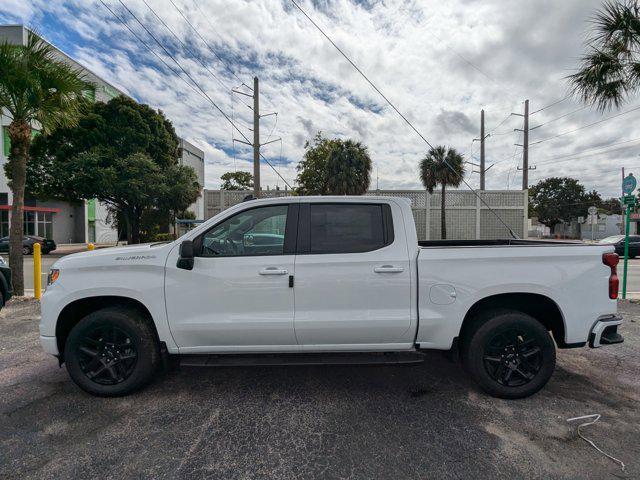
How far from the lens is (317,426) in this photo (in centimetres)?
270

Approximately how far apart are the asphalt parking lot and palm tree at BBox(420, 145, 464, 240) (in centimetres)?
2254

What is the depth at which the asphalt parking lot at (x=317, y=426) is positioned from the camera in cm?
226

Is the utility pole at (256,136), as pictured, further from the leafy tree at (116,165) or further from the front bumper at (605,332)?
the front bumper at (605,332)

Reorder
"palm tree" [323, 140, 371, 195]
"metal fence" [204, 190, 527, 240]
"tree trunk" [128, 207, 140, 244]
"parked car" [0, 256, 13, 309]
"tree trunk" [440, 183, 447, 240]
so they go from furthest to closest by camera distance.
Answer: "metal fence" [204, 190, 527, 240], "tree trunk" [440, 183, 447, 240], "palm tree" [323, 140, 371, 195], "tree trunk" [128, 207, 140, 244], "parked car" [0, 256, 13, 309]

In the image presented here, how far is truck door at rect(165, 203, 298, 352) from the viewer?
9.91 feet

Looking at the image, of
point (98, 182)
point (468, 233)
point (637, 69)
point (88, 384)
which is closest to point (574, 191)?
point (468, 233)

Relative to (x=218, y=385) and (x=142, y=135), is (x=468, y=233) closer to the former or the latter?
(x=142, y=135)

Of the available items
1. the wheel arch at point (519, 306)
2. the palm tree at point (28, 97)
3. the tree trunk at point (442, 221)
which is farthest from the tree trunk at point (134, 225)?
the wheel arch at point (519, 306)

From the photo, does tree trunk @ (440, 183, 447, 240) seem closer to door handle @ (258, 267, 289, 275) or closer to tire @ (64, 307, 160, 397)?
door handle @ (258, 267, 289, 275)

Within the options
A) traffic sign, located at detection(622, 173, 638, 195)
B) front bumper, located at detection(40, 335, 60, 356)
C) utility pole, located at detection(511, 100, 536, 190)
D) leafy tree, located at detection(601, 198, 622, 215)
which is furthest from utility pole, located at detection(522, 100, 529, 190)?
leafy tree, located at detection(601, 198, 622, 215)

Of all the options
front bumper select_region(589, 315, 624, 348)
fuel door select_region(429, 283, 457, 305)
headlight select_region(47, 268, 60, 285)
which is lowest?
front bumper select_region(589, 315, 624, 348)

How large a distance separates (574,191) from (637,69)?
192 ft

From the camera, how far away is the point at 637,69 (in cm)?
695

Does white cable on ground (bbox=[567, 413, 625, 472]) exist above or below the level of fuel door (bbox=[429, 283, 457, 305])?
below
